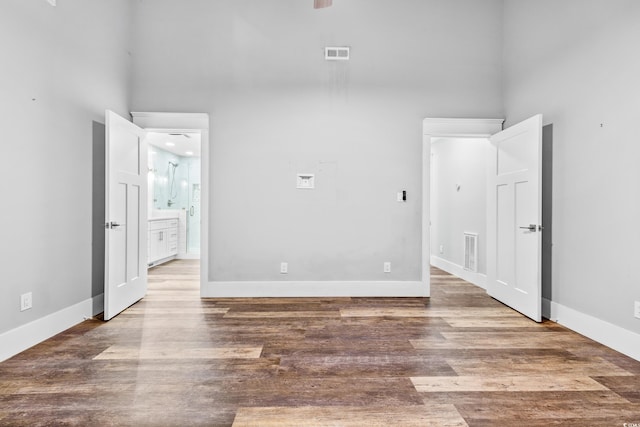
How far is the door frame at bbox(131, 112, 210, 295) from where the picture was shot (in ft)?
12.9

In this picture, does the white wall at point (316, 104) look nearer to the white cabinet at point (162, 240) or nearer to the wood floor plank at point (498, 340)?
the wood floor plank at point (498, 340)

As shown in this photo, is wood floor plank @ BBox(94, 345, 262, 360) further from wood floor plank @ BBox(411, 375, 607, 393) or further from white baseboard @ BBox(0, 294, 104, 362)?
wood floor plank @ BBox(411, 375, 607, 393)

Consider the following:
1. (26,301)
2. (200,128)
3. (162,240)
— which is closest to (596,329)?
(200,128)

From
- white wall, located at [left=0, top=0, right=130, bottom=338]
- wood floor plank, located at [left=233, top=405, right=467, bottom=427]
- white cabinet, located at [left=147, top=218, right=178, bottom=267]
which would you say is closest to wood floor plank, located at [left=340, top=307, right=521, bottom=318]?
wood floor plank, located at [left=233, top=405, right=467, bottom=427]

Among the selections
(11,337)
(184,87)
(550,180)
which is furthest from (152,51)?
(550,180)

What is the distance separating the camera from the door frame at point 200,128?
3920 mm

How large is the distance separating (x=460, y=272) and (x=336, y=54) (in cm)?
363

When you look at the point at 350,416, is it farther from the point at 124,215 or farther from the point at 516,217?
the point at 124,215

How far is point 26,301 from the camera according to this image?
2479mm

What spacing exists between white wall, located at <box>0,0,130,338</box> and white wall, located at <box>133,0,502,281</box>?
0.79 metres

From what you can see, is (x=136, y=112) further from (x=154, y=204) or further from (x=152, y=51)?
(x=154, y=204)

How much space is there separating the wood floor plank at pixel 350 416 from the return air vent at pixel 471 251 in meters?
3.48

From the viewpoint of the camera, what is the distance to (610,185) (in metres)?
2.62

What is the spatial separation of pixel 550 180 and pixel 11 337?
453cm
